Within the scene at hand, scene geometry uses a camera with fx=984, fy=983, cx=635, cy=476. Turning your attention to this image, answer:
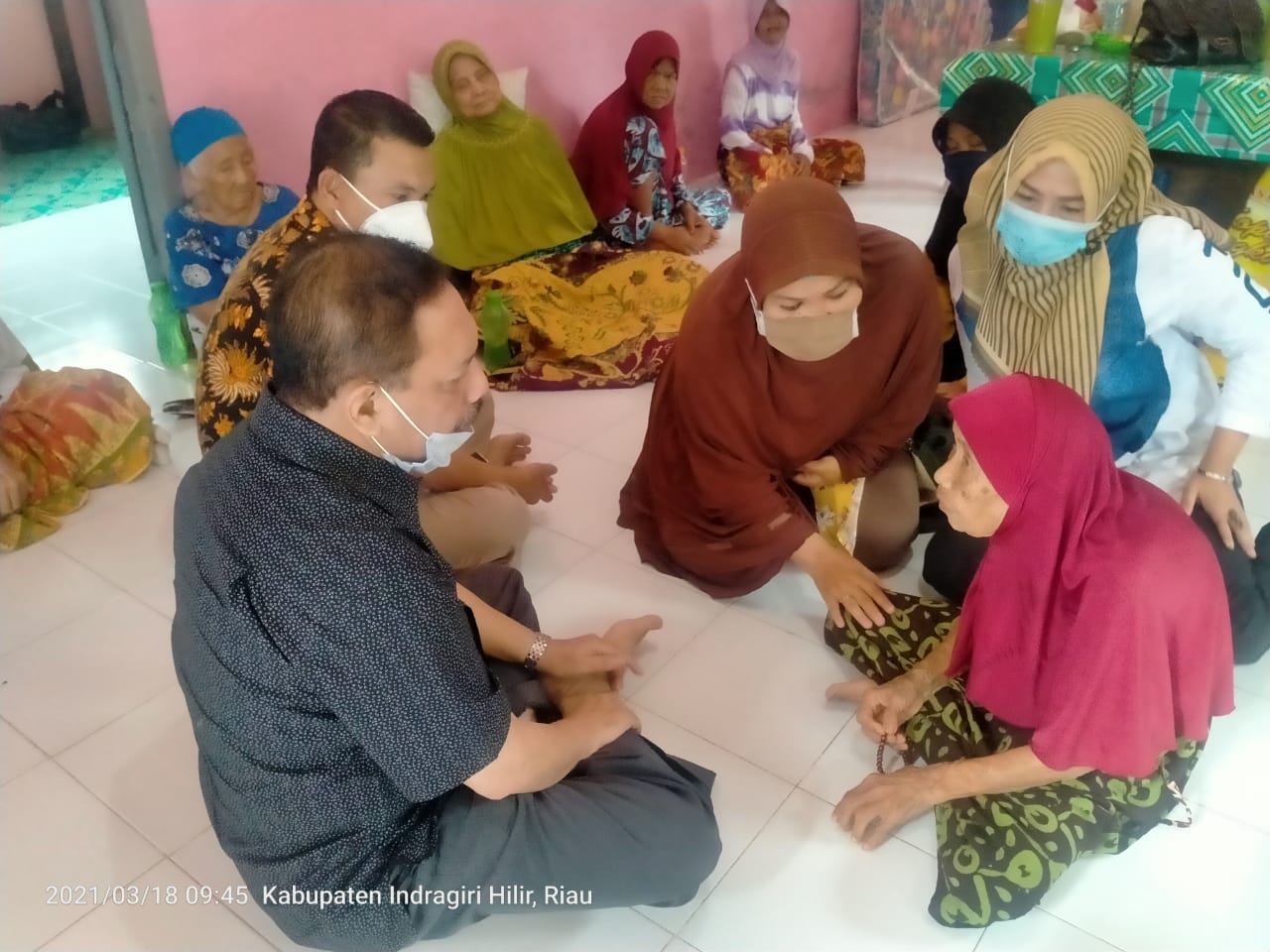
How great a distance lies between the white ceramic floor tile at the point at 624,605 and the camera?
6.13 feet

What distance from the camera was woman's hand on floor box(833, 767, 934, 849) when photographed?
1.41 metres

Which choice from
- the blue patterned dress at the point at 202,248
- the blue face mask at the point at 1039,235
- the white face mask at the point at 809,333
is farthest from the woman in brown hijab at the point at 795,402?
the blue patterned dress at the point at 202,248

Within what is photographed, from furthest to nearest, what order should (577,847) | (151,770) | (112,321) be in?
1. (112,321)
2. (151,770)
3. (577,847)

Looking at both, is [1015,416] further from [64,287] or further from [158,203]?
[64,287]

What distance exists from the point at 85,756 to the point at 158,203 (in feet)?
5.76

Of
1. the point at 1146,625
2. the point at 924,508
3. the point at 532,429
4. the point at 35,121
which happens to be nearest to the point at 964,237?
the point at 924,508

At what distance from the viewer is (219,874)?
1.45 meters

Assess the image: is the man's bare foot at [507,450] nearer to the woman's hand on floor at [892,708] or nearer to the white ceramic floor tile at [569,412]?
the white ceramic floor tile at [569,412]

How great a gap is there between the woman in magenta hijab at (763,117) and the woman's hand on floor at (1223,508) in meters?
2.86

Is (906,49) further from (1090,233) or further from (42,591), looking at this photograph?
(42,591)

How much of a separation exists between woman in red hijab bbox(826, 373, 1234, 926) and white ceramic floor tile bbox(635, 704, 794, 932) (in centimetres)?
12

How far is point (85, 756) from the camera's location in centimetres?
165

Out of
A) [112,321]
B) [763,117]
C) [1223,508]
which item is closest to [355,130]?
[1223,508]

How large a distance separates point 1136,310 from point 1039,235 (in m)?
0.20
